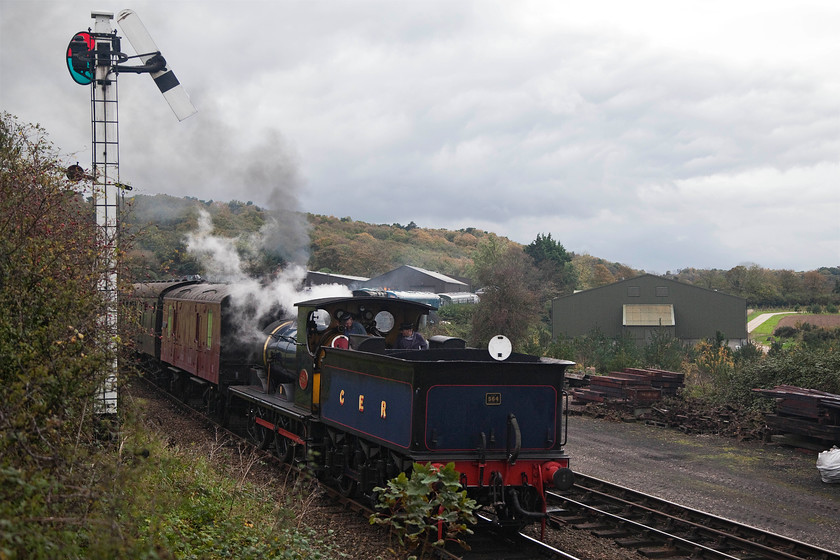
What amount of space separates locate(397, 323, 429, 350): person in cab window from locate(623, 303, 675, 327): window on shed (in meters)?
30.0

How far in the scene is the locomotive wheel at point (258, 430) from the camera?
12.7 metres

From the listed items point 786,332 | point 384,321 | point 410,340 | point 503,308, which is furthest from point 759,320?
point 410,340

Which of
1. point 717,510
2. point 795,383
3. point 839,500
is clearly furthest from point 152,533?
point 795,383

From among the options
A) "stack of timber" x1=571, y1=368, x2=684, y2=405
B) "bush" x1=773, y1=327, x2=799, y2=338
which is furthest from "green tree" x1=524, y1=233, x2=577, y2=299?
"stack of timber" x1=571, y1=368, x2=684, y2=405

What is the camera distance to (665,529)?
8.95 metres

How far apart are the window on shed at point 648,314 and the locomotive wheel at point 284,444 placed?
29.8 m

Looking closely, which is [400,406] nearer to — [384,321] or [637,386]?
[384,321]

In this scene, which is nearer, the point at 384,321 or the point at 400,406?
the point at 400,406

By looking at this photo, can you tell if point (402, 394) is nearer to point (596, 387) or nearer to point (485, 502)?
point (485, 502)

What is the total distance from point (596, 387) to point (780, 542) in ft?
38.7

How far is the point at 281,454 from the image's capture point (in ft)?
→ 39.2

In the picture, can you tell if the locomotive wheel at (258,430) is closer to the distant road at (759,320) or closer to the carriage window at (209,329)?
the carriage window at (209,329)

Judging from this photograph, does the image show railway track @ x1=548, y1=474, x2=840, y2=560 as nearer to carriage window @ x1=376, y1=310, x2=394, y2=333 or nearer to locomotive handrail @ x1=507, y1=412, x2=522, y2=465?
locomotive handrail @ x1=507, y1=412, x2=522, y2=465

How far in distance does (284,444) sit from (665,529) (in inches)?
240
